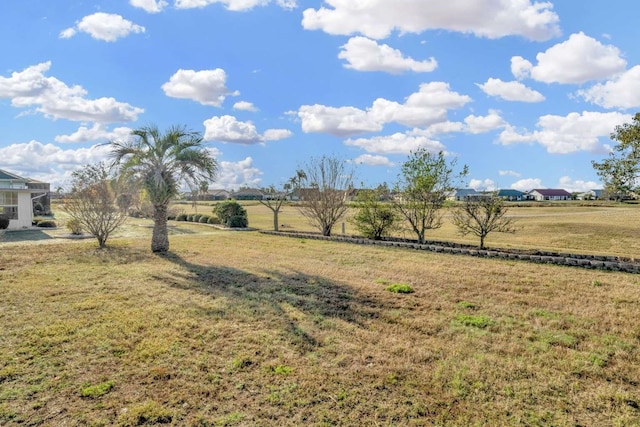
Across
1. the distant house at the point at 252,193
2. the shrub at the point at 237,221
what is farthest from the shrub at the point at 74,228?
the distant house at the point at 252,193

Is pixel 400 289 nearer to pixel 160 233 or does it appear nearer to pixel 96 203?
pixel 160 233

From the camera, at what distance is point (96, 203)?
1562 centimetres

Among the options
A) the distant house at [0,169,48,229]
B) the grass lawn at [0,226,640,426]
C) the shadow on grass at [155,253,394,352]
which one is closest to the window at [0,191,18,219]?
the distant house at [0,169,48,229]

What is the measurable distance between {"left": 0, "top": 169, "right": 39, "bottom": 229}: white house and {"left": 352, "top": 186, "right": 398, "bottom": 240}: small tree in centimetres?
2188

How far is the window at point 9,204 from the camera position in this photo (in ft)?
77.5

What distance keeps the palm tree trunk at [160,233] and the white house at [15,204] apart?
15.7 metres

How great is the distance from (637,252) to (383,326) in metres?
14.8

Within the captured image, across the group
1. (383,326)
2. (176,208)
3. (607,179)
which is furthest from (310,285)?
(176,208)

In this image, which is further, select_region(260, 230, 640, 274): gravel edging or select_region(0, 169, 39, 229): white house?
select_region(0, 169, 39, 229): white house

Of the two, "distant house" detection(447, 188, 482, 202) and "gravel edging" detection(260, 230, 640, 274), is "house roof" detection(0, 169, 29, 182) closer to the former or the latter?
"gravel edging" detection(260, 230, 640, 274)

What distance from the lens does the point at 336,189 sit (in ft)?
66.8

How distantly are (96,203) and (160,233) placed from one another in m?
3.51

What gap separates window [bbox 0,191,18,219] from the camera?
23.6 meters

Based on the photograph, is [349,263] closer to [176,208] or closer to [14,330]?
[14,330]
